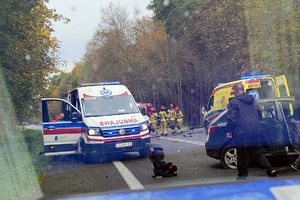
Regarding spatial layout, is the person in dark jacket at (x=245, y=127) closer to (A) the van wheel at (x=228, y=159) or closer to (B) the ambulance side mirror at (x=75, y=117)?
(A) the van wheel at (x=228, y=159)

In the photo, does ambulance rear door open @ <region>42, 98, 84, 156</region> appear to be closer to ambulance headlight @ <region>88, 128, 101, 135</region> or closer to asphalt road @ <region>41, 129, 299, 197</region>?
asphalt road @ <region>41, 129, 299, 197</region>

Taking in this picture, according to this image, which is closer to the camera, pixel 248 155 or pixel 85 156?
pixel 248 155

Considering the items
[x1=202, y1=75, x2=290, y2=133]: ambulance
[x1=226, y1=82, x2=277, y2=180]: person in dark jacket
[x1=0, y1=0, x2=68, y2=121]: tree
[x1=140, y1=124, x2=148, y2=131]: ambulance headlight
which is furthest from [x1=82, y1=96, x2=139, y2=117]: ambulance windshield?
[x1=226, y1=82, x2=277, y2=180]: person in dark jacket

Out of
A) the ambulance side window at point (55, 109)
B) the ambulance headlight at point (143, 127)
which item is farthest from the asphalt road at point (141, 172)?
the ambulance side window at point (55, 109)

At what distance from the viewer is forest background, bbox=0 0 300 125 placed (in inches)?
142

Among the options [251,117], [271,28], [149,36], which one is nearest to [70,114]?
[149,36]

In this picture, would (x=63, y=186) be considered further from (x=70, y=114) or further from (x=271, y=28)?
(x=271, y=28)

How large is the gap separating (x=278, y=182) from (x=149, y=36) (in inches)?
78.6

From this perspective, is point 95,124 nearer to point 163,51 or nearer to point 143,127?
point 143,127

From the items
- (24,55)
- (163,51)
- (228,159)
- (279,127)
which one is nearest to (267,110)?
(279,127)

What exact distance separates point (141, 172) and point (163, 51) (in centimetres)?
130

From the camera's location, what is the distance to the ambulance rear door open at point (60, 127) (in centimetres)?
434

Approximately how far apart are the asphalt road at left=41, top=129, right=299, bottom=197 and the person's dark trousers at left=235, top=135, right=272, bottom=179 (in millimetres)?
82

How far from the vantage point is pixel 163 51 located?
12.9 feet
